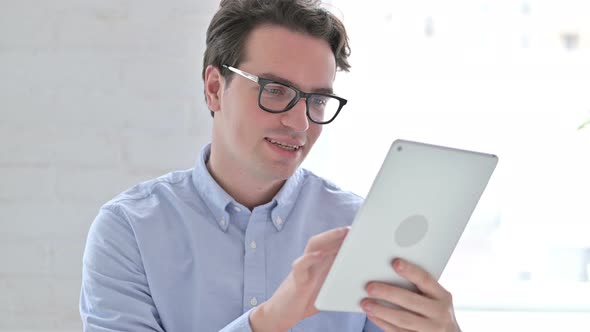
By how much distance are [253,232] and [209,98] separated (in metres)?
0.32

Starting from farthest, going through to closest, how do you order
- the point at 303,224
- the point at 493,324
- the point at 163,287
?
1. the point at 493,324
2. the point at 303,224
3. the point at 163,287

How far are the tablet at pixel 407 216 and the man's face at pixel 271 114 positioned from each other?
0.46 meters

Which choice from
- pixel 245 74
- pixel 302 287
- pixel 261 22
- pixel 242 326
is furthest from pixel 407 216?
pixel 261 22

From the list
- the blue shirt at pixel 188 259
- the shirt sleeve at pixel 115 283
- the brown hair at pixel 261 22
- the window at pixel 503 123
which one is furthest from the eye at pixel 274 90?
the window at pixel 503 123

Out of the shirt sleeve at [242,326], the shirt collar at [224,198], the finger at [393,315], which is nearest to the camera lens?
the finger at [393,315]

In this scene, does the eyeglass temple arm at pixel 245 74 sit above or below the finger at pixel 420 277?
above

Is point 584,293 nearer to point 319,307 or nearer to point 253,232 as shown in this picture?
point 253,232

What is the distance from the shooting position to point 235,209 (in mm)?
1656

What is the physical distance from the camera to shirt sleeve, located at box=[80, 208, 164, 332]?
150cm

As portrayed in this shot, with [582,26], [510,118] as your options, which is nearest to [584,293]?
[510,118]

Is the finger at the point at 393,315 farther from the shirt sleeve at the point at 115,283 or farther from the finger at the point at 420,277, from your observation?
the shirt sleeve at the point at 115,283

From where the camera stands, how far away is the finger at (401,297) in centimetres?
116

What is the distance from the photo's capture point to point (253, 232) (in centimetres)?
163

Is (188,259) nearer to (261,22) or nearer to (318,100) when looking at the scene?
(318,100)
